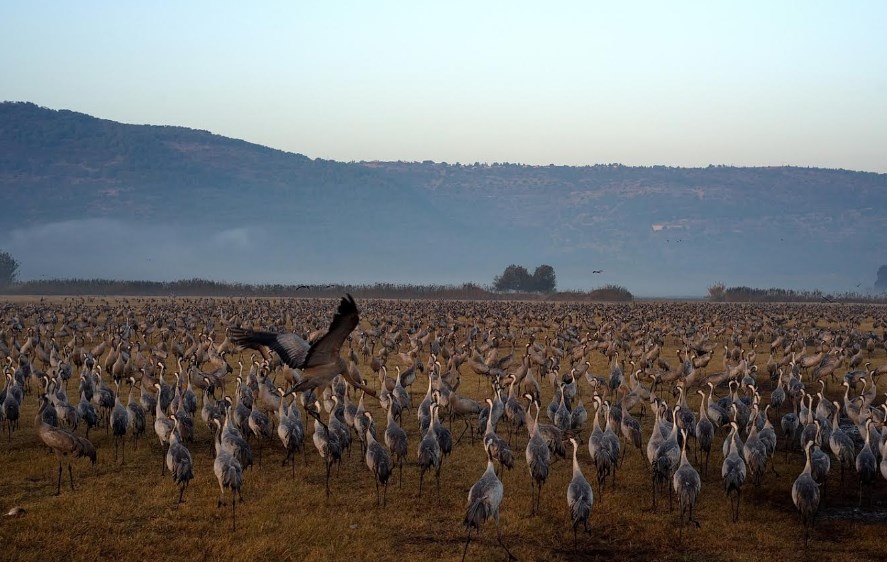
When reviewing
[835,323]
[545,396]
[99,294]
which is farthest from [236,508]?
[99,294]

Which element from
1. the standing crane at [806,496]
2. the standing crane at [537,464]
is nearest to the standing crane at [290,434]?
the standing crane at [537,464]

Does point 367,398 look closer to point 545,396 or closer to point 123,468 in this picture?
point 545,396

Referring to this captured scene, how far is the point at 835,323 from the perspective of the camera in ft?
152

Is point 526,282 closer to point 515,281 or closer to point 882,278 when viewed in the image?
point 515,281

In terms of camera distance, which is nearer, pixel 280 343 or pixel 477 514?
pixel 477 514

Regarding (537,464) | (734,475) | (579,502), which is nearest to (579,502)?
(579,502)

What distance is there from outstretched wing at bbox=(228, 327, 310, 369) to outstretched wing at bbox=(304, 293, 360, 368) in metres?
0.21

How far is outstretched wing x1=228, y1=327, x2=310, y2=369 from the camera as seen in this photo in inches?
452

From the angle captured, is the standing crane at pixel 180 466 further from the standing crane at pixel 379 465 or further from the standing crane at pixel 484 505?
the standing crane at pixel 484 505

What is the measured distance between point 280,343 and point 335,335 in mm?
1530

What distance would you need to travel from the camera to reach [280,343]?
1177 centimetres

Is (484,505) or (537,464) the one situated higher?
(537,464)

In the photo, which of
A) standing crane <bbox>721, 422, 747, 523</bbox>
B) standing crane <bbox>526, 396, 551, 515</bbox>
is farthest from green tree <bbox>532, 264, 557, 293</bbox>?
standing crane <bbox>721, 422, 747, 523</bbox>

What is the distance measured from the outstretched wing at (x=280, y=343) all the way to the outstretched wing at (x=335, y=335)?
0.21 m
